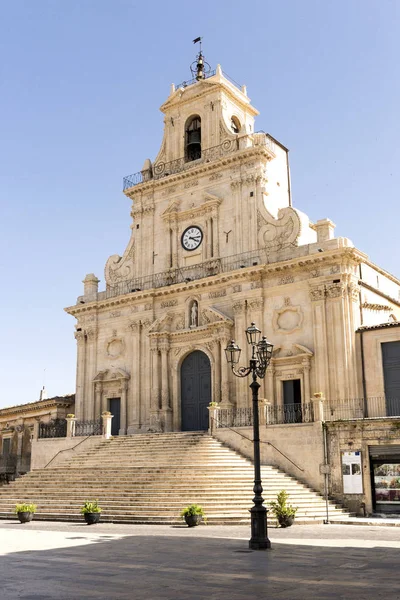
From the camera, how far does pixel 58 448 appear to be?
1309 inches

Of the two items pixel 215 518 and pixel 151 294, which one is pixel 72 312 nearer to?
pixel 151 294

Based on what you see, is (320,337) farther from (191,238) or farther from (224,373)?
(191,238)

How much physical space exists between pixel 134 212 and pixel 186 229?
13.7 ft

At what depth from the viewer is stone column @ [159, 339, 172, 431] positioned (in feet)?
112

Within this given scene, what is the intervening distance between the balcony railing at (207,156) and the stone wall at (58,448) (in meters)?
15.2

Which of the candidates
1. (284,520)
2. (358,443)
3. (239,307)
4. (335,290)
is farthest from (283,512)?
(239,307)

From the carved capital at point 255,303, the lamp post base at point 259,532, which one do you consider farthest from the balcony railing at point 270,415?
the lamp post base at point 259,532

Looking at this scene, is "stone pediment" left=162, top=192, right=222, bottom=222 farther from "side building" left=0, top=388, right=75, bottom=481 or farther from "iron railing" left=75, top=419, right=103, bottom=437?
"side building" left=0, top=388, right=75, bottom=481

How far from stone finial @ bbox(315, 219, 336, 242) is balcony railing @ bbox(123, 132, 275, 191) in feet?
19.9

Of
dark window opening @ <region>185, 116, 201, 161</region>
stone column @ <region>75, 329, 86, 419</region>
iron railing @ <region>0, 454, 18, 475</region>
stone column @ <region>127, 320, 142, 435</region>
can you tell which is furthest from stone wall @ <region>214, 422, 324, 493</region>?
iron railing @ <region>0, 454, 18, 475</region>

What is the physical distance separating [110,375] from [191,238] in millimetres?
8797

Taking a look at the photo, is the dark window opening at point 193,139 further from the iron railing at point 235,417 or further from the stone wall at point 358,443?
the stone wall at point 358,443

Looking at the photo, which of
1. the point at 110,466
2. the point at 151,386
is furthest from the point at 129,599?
the point at 151,386

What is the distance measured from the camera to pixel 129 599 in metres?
8.97
